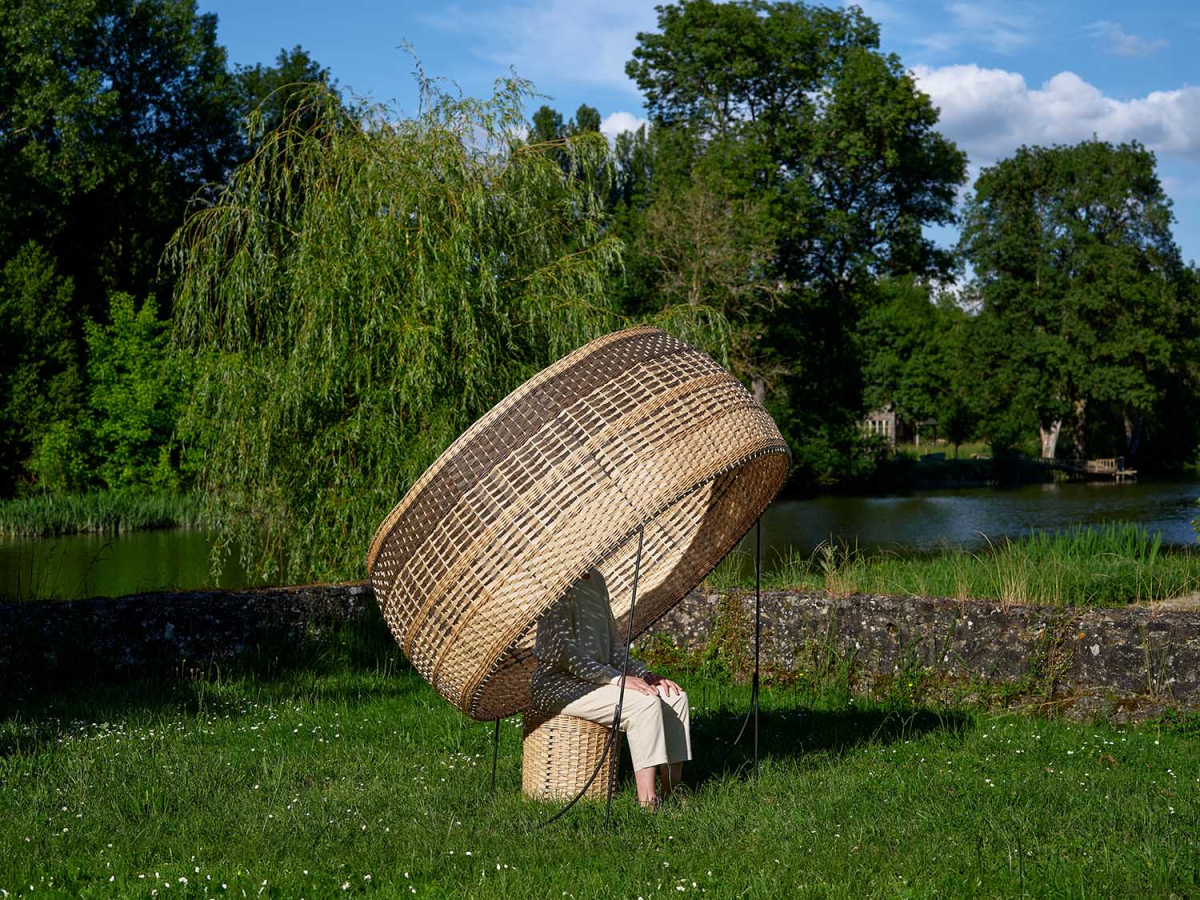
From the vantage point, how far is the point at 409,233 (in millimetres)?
13195

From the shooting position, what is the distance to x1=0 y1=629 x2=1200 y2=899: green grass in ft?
14.4

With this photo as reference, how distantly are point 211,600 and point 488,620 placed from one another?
504 cm

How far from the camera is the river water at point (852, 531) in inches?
741

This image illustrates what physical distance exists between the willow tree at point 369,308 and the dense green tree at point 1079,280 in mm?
39626

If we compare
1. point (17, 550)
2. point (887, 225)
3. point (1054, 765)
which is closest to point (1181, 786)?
Answer: point (1054, 765)

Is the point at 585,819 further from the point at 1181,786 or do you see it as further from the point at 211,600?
the point at 211,600

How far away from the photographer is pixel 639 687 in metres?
5.49

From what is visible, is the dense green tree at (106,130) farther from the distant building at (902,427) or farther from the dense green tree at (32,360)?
the distant building at (902,427)

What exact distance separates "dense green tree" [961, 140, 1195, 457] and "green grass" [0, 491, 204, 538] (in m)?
35.7

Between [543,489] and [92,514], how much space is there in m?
24.2

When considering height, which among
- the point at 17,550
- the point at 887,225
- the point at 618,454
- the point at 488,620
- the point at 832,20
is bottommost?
the point at 17,550

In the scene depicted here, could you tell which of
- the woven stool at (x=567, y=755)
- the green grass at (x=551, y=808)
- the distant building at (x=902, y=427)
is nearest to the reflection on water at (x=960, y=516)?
the green grass at (x=551, y=808)

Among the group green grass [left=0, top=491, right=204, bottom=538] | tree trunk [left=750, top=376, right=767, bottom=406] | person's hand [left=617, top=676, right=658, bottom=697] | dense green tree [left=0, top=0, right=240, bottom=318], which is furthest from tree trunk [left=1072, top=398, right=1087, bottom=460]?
person's hand [left=617, top=676, right=658, bottom=697]

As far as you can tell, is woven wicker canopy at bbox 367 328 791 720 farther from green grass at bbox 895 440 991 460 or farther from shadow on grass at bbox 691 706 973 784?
green grass at bbox 895 440 991 460
